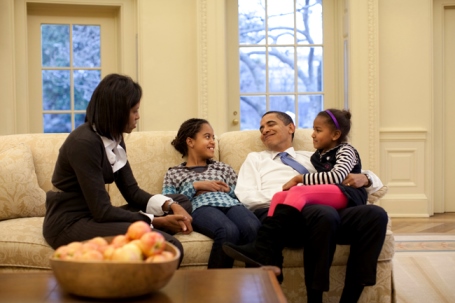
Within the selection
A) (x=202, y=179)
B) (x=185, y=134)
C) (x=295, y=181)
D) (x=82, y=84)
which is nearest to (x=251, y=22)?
(x=82, y=84)

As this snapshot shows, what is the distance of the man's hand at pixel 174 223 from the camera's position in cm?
270

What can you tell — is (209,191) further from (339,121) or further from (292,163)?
(339,121)

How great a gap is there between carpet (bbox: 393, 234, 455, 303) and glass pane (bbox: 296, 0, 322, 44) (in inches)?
82.9

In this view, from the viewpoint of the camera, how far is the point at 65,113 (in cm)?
586

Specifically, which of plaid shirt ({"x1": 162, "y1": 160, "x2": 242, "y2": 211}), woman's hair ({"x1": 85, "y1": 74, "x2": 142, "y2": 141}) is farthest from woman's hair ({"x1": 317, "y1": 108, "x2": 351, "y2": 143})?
woman's hair ({"x1": 85, "y1": 74, "x2": 142, "y2": 141})

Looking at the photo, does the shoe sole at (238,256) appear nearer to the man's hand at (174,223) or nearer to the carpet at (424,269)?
the man's hand at (174,223)

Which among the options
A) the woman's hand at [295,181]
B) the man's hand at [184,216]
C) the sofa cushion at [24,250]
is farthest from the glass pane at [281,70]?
the sofa cushion at [24,250]

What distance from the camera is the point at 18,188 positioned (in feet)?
9.91

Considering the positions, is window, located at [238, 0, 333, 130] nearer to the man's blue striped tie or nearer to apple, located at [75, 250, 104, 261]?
the man's blue striped tie

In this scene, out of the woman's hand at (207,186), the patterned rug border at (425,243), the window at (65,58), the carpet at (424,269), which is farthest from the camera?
the window at (65,58)

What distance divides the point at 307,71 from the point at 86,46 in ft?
6.66

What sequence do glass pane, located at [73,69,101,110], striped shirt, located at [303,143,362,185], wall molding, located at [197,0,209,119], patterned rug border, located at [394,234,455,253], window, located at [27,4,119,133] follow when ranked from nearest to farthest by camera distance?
striped shirt, located at [303,143,362,185] → patterned rug border, located at [394,234,455,253] → wall molding, located at [197,0,209,119] → window, located at [27,4,119,133] → glass pane, located at [73,69,101,110]

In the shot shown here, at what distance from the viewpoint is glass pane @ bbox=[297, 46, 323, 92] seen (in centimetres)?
599

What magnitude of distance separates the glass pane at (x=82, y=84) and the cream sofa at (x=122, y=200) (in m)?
2.61
